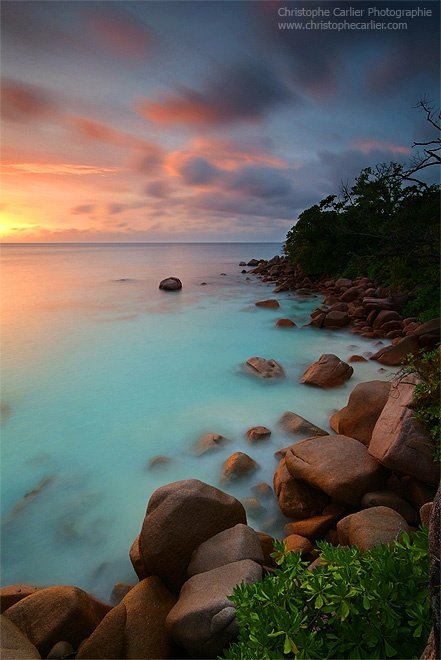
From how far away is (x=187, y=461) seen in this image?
7.07 meters

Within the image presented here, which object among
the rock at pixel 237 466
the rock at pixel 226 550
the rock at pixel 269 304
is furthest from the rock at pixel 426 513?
the rock at pixel 269 304

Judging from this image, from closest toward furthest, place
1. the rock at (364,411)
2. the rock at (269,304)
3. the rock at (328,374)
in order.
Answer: the rock at (364,411) → the rock at (328,374) → the rock at (269,304)

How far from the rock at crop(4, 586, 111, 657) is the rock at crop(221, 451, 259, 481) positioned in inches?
118

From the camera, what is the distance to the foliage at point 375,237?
14.2m

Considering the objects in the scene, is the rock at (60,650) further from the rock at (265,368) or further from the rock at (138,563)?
the rock at (265,368)

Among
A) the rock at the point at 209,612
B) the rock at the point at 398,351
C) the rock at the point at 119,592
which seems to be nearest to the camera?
the rock at the point at 209,612

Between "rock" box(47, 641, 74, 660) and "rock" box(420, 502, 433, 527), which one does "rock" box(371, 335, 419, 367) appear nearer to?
"rock" box(420, 502, 433, 527)

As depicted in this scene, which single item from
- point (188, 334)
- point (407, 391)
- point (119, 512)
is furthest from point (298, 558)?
point (188, 334)

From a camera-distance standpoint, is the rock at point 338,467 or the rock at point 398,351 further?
the rock at point 398,351

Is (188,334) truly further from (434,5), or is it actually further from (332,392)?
(434,5)

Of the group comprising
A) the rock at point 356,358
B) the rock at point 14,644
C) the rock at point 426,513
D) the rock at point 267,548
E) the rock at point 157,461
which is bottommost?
the rock at point 157,461

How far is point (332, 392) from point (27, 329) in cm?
1470

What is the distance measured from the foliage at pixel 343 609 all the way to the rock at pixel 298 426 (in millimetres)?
5331

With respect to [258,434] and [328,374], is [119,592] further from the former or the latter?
[328,374]
